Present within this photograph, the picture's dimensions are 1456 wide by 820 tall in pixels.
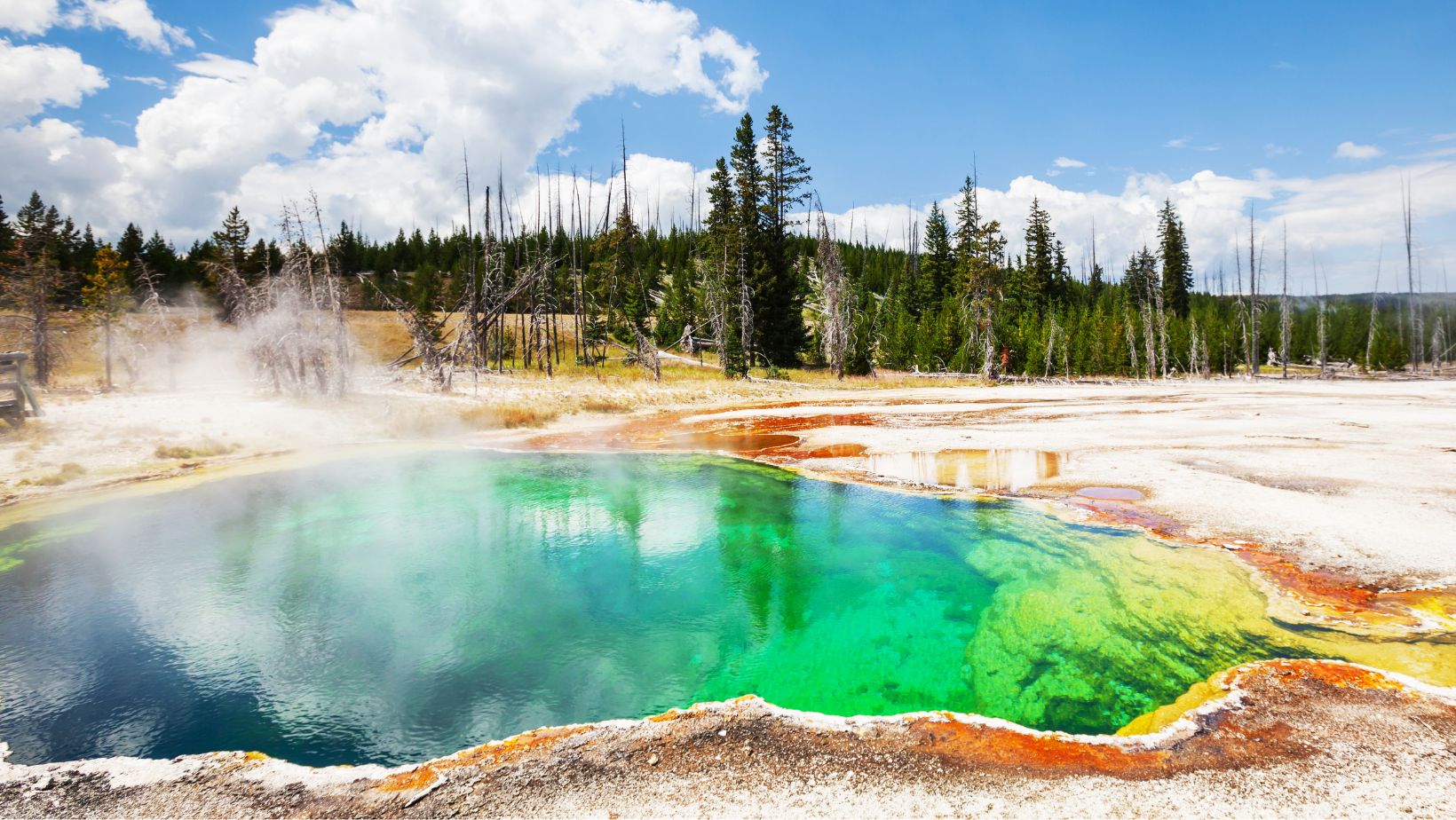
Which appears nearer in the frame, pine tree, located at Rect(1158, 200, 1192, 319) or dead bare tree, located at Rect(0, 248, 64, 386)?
dead bare tree, located at Rect(0, 248, 64, 386)

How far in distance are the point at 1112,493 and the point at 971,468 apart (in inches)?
126

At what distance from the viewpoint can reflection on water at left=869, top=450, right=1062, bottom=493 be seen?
13.0m

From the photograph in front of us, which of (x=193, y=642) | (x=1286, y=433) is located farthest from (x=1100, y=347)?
(x=193, y=642)

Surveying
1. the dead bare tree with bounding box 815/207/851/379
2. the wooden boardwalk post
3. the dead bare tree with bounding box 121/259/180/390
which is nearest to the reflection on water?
the wooden boardwalk post

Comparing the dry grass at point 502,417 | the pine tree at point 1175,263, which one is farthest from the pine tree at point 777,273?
the pine tree at point 1175,263

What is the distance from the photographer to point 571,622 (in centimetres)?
731

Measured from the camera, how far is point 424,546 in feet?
33.0

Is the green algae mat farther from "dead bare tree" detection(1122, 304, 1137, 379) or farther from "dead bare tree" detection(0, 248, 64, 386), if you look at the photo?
"dead bare tree" detection(1122, 304, 1137, 379)

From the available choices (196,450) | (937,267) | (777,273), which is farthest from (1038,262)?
(196,450)

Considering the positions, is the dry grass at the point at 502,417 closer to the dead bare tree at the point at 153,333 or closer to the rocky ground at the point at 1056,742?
the rocky ground at the point at 1056,742

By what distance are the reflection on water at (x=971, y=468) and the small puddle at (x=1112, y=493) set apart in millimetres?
1066

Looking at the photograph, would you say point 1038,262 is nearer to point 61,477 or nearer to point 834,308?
point 834,308

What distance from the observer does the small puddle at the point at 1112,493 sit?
36.7 feet

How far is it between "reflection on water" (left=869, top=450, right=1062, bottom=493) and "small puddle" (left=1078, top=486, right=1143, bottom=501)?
107 cm
